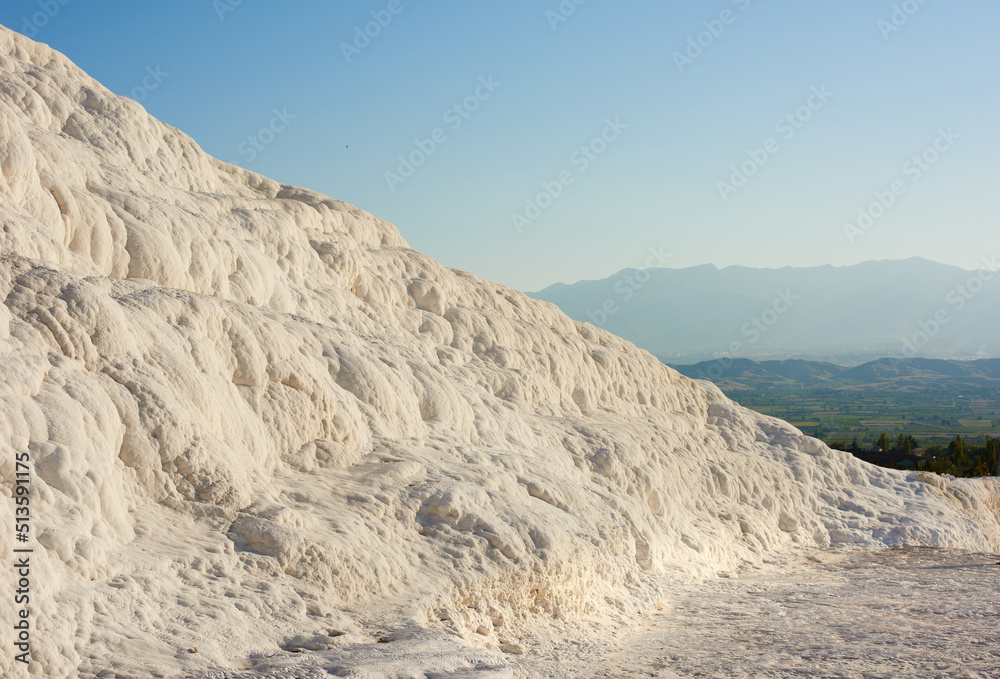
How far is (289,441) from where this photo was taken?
498 inches

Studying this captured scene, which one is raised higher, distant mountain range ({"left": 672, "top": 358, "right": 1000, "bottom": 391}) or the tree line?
distant mountain range ({"left": 672, "top": 358, "right": 1000, "bottom": 391})

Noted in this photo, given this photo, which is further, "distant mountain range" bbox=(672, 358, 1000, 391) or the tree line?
"distant mountain range" bbox=(672, 358, 1000, 391)

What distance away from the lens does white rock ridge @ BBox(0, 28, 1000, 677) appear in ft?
28.6

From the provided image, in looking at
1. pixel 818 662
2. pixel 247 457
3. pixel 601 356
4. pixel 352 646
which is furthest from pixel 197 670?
pixel 601 356

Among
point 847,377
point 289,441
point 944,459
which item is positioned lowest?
point 944,459

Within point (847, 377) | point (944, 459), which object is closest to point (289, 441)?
point (944, 459)

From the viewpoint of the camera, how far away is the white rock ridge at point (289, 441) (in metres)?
8.71

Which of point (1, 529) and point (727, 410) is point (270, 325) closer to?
point (1, 529)

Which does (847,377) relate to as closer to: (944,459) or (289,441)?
(944,459)

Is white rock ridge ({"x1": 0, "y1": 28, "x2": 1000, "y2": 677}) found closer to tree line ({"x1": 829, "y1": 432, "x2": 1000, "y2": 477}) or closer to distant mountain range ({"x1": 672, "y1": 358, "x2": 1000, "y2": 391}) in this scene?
tree line ({"x1": 829, "y1": 432, "x2": 1000, "y2": 477})

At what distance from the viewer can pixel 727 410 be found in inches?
995

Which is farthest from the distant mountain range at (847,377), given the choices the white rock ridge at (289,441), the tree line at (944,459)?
the white rock ridge at (289,441)

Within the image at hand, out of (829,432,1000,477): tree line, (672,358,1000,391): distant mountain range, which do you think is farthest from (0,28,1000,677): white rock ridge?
(672,358,1000,391): distant mountain range

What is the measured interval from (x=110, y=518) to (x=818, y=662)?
30.4ft
